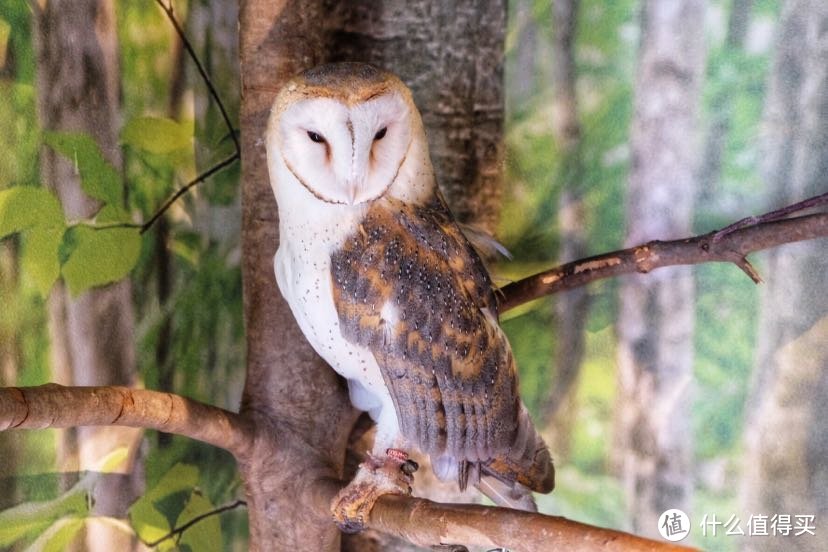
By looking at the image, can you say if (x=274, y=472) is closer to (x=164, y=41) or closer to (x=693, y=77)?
(x=164, y=41)

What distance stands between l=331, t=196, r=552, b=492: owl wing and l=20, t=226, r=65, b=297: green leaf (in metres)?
0.35

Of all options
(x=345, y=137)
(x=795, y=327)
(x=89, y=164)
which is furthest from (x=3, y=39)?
(x=795, y=327)

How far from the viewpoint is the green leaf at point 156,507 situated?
99cm

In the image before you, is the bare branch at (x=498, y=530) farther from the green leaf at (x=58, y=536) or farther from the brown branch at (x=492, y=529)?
the green leaf at (x=58, y=536)

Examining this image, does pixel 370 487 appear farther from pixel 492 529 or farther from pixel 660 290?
pixel 660 290

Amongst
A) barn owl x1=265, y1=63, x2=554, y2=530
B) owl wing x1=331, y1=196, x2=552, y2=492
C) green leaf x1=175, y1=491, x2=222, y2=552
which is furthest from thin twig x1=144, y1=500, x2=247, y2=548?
owl wing x1=331, y1=196, x2=552, y2=492

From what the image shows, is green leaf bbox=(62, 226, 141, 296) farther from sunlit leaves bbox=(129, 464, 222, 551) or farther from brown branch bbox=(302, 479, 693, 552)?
brown branch bbox=(302, 479, 693, 552)

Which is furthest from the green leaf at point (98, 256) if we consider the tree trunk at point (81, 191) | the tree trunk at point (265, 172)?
the tree trunk at point (265, 172)

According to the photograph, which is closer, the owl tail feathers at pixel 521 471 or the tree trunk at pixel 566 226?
the owl tail feathers at pixel 521 471

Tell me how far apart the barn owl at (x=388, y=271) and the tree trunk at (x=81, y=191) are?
25 centimetres

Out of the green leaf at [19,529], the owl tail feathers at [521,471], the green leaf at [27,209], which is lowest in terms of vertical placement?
the green leaf at [19,529]

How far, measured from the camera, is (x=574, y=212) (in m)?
1.04

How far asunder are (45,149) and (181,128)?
21cm

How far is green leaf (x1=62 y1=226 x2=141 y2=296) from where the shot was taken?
874 mm
